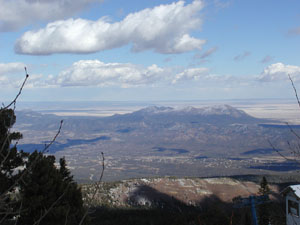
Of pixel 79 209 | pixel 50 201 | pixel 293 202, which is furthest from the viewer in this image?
pixel 79 209

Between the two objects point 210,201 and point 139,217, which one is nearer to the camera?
point 139,217

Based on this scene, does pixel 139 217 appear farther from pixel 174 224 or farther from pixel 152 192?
pixel 152 192

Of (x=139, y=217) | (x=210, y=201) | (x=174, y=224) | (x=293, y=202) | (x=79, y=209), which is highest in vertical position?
(x=293, y=202)

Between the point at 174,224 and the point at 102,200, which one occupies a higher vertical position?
the point at 174,224

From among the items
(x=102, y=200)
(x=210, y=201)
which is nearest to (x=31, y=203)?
(x=102, y=200)

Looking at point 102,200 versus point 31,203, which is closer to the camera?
point 31,203

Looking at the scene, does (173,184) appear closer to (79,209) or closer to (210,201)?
(210,201)

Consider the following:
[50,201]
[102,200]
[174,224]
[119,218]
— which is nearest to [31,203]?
[50,201]

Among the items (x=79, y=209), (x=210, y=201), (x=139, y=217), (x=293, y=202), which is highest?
(x=293, y=202)

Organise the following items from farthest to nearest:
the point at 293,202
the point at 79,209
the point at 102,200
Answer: the point at 102,200 → the point at 79,209 → the point at 293,202
